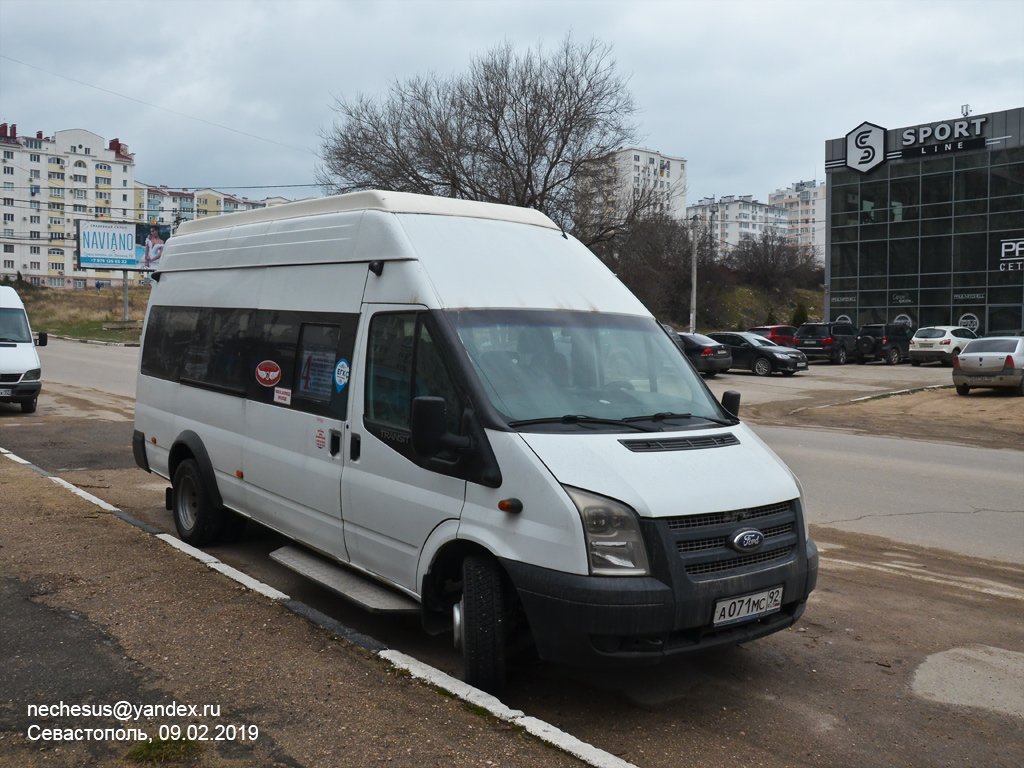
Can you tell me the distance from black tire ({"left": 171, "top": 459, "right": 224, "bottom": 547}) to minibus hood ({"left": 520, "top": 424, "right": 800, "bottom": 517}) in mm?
3671

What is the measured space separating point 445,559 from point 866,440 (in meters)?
12.1

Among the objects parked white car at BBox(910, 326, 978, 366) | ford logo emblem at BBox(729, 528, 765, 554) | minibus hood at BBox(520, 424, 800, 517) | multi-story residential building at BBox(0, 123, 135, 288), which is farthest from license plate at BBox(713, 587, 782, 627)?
multi-story residential building at BBox(0, 123, 135, 288)

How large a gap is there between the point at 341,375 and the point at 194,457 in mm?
2333

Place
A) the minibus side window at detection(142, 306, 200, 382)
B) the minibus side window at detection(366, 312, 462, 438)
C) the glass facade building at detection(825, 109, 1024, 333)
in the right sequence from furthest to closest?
1. the glass facade building at detection(825, 109, 1024, 333)
2. the minibus side window at detection(142, 306, 200, 382)
3. the minibus side window at detection(366, 312, 462, 438)

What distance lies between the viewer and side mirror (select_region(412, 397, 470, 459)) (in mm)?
4141

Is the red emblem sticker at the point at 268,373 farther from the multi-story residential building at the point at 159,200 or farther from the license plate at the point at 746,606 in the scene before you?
the multi-story residential building at the point at 159,200

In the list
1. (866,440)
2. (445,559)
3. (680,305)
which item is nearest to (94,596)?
(445,559)

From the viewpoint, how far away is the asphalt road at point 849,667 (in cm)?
386

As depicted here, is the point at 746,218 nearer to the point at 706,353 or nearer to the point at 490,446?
the point at 706,353

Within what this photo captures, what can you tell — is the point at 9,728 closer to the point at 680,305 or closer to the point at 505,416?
the point at 505,416

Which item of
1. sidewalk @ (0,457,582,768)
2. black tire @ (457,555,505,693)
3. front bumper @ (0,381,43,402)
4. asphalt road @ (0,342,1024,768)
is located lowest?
asphalt road @ (0,342,1024,768)

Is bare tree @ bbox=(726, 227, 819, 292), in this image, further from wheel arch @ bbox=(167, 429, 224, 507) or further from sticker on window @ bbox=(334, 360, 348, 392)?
sticker on window @ bbox=(334, 360, 348, 392)

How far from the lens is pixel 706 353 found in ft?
93.7

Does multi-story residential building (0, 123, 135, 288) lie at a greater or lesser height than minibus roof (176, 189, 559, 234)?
greater
